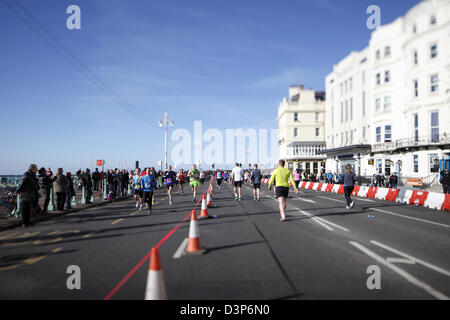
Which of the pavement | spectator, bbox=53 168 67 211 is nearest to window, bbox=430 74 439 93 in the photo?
the pavement

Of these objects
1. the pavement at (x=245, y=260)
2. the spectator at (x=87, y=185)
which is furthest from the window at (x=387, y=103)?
the spectator at (x=87, y=185)

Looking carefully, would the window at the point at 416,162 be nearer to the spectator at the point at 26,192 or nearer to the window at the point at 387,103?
the window at the point at 387,103

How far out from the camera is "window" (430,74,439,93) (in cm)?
2916

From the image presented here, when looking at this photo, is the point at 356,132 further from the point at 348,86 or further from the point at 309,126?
the point at 309,126

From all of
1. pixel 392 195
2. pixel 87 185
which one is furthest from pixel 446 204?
pixel 87 185

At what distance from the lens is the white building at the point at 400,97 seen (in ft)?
94.6

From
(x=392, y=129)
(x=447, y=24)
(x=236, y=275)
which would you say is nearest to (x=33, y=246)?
(x=236, y=275)

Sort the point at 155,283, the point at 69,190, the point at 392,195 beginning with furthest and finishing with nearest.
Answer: the point at 392,195 → the point at 69,190 → the point at 155,283

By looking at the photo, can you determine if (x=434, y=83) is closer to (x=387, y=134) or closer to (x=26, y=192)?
(x=387, y=134)

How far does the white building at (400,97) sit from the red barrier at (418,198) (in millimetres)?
13367

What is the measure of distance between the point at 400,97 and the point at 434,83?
5.35 m

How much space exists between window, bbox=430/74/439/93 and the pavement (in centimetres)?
2379

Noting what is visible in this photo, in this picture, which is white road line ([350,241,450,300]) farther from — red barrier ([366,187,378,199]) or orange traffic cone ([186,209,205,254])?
red barrier ([366,187,378,199])

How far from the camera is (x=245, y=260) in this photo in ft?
19.3
